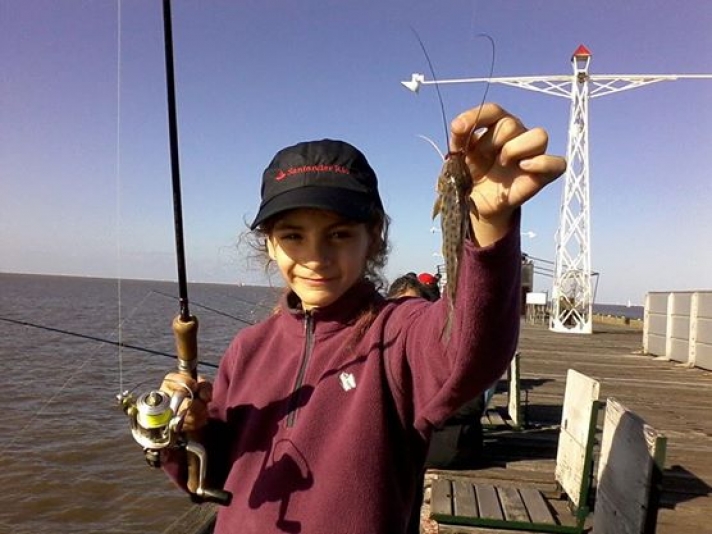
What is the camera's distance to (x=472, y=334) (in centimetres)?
146

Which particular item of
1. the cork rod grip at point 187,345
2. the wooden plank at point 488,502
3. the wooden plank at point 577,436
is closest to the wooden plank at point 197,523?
the wooden plank at point 488,502

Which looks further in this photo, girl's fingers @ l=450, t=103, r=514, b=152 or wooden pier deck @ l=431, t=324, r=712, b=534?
wooden pier deck @ l=431, t=324, r=712, b=534

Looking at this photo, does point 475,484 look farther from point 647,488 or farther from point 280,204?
point 280,204

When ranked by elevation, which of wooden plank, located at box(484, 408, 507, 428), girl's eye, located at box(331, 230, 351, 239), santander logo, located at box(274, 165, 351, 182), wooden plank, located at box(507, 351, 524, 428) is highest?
santander logo, located at box(274, 165, 351, 182)

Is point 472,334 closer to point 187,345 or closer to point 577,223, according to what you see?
point 187,345

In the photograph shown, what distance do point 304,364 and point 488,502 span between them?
3255 millimetres

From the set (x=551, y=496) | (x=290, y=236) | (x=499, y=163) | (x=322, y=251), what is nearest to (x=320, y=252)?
(x=322, y=251)

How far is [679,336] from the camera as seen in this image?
13484 mm

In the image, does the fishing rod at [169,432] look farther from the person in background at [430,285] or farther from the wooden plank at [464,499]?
the person in background at [430,285]

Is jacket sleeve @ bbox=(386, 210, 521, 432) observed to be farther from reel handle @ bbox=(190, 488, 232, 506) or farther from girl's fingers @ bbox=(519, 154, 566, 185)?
reel handle @ bbox=(190, 488, 232, 506)

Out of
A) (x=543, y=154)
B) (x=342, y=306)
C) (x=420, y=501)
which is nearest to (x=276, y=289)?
(x=342, y=306)

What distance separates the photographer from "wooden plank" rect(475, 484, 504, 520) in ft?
14.5

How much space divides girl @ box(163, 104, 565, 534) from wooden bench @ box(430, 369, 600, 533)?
2603 millimetres

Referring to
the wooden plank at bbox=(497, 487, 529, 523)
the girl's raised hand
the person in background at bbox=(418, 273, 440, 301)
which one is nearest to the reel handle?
the girl's raised hand
